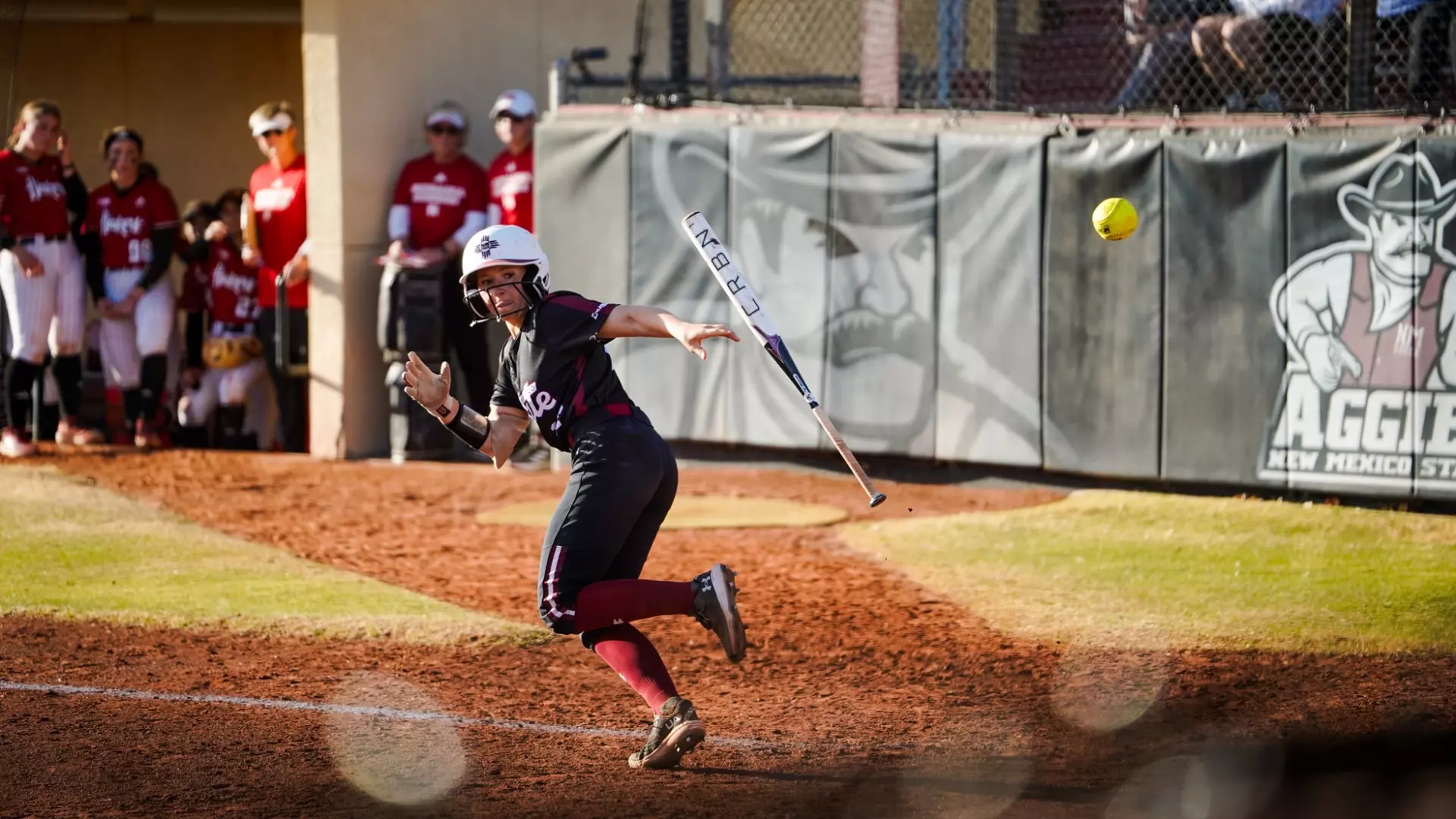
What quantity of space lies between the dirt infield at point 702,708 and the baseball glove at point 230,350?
3878 mm

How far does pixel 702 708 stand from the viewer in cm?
652

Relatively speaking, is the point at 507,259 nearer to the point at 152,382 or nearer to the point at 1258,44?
the point at 1258,44

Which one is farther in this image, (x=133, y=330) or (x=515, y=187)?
(x=133, y=330)

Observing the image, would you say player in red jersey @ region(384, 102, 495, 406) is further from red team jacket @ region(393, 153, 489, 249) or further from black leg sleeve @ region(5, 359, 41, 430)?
black leg sleeve @ region(5, 359, 41, 430)

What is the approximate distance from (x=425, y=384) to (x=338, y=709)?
1.39 metres

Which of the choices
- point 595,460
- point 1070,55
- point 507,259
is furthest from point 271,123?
point 595,460

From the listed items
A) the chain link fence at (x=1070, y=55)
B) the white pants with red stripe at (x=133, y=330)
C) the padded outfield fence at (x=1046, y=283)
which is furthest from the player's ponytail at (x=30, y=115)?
the chain link fence at (x=1070, y=55)

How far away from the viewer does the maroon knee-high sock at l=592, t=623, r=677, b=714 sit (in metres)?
5.60

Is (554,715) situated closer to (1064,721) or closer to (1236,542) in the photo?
(1064,721)

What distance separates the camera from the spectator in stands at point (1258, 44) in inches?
403

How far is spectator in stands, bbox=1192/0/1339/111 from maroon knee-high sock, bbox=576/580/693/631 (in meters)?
6.43

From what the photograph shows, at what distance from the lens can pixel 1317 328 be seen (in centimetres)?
998

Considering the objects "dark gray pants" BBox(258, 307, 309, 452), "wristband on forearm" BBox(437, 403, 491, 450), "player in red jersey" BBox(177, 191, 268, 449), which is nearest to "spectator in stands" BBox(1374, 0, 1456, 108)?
"wristband on forearm" BBox(437, 403, 491, 450)

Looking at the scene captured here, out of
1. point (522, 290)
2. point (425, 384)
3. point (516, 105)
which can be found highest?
point (516, 105)
